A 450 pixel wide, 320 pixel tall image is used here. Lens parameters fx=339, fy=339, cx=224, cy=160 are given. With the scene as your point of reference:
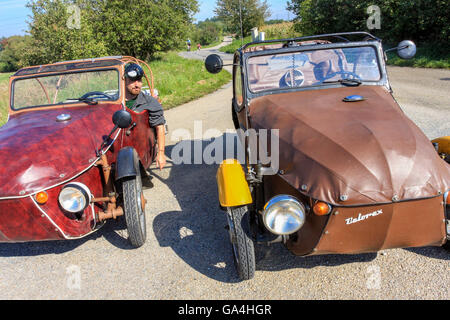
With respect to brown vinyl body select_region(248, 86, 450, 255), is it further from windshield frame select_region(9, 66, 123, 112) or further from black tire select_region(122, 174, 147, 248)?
windshield frame select_region(9, 66, 123, 112)

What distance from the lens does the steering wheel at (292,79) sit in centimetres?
369

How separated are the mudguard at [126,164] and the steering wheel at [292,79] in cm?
180

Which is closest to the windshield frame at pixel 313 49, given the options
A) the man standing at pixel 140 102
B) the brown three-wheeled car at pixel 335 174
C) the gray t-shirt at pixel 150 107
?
the brown three-wheeled car at pixel 335 174

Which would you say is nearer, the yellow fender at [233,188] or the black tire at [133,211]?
the yellow fender at [233,188]

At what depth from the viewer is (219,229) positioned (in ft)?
12.5

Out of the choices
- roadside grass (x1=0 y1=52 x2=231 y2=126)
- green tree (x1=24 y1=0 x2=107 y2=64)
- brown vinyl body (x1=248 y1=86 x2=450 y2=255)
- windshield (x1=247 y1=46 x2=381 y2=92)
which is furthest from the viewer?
green tree (x1=24 y1=0 x2=107 y2=64)

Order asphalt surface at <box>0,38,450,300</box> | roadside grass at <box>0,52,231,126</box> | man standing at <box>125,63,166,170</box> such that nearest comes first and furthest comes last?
asphalt surface at <box>0,38,450,300</box> < man standing at <box>125,63,166,170</box> < roadside grass at <box>0,52,231,126</box>

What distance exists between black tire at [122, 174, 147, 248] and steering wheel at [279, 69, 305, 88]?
191cm

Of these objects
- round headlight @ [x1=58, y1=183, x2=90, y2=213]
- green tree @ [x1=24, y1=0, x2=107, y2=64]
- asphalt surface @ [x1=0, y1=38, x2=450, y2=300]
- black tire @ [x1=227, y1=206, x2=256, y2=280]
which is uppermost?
green tree @ [x1=24, y1=0, x2=107, y2=64]

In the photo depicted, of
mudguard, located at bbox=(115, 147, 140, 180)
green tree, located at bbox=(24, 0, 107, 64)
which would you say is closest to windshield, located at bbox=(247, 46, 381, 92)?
mudguard, located at bbox=(115, 147, 140, 180)

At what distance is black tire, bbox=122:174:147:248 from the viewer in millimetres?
3291

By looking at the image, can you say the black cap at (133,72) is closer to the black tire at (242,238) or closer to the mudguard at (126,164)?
the mudguard at (126,164)

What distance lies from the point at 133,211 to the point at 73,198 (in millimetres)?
568

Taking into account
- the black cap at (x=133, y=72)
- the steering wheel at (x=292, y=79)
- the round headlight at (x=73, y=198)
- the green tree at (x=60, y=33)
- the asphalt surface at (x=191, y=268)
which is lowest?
the asphalt surface at (x=191, y=268)
